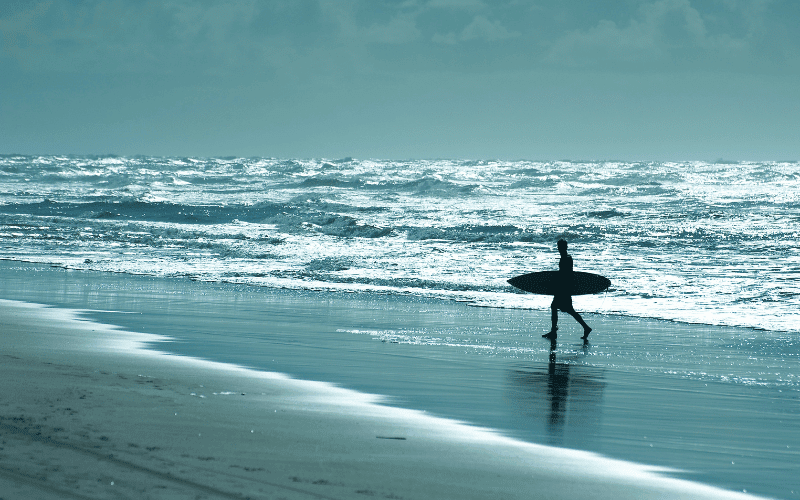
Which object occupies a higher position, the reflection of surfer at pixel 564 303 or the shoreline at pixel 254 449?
→ the reflection of surfer at pixel 564 303

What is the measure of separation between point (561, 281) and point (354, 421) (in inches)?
232

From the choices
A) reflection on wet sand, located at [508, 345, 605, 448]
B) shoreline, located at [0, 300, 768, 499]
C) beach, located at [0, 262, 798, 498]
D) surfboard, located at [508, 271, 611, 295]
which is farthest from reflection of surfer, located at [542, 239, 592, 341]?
shoreline, located at [0, 300, 768, 499]

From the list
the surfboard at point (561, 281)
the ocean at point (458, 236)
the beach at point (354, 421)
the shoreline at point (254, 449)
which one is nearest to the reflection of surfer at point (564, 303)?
the surfboard at point (561, 281)

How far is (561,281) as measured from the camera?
11281mm

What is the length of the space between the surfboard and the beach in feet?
3.43

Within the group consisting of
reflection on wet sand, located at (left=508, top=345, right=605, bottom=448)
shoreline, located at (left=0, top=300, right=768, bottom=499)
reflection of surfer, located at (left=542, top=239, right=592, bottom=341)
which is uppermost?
reflection of surfer, located at (left=542, top=239, right=592, bottom=341)

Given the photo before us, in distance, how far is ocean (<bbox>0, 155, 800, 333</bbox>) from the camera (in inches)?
653

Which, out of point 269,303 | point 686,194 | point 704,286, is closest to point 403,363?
point 269,303

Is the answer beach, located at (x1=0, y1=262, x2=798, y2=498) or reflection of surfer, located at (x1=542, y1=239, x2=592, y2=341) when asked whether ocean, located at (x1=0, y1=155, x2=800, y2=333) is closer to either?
reflection of surfer, located at (x1=542, y1=239, x2=592, y2=341)

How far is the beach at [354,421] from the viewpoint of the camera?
4.48 metres

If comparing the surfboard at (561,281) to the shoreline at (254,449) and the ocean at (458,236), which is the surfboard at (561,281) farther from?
the shoreline at (254,449)

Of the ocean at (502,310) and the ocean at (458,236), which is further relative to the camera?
the ocean at (458,236)

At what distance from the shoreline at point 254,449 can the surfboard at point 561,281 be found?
514cm

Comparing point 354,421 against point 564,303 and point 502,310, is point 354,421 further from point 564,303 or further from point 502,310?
point 502,310
